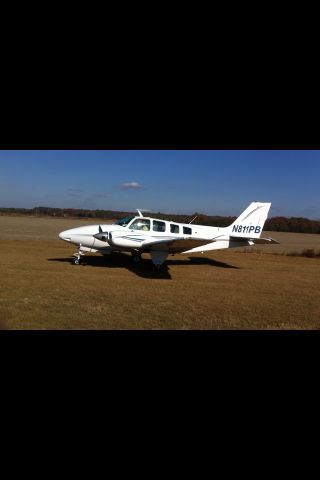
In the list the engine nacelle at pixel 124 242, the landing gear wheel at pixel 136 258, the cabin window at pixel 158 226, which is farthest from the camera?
the landing gear wheel at pixel 136 258

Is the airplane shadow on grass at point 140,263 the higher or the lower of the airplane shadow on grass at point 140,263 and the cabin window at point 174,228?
the lower

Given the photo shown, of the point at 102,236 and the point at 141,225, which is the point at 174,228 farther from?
the point at 102,236

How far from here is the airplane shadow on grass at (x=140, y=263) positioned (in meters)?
11.7

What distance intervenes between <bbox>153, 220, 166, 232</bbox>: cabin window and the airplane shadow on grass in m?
1.36

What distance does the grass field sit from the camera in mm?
6262

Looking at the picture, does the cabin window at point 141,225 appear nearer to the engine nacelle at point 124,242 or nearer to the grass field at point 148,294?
the engine nacelle at point 124,242

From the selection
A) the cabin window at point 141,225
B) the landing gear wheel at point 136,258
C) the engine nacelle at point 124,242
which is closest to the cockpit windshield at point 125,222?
the cabin window at point 141,225

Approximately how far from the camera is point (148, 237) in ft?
40.0

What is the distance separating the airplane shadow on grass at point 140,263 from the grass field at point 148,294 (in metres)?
0.04
